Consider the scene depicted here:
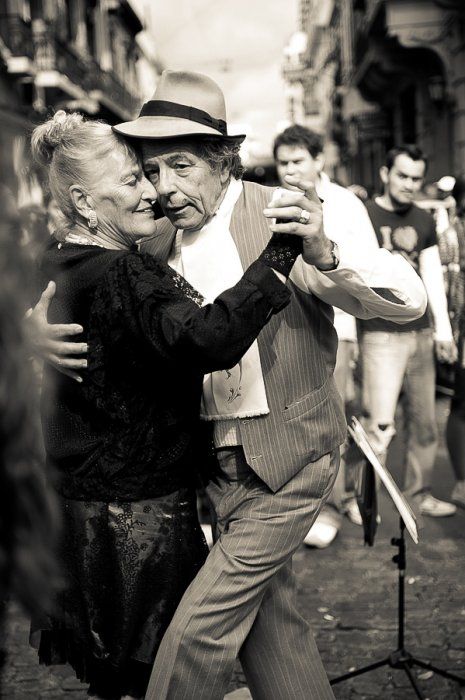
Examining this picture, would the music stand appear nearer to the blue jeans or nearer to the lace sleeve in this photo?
the lace sleeve

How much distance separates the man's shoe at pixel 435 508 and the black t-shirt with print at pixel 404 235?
1117 mm

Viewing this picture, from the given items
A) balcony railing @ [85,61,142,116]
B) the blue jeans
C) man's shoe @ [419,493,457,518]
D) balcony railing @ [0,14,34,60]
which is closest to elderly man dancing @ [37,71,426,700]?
the blue jeans

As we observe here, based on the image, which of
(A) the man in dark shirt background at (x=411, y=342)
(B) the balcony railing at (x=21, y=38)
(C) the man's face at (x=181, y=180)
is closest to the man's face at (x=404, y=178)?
(A) the man in dark shirt background at (x=411, y=342)

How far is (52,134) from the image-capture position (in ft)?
7.36

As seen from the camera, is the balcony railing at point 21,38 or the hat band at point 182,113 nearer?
the hat band at point 182,113

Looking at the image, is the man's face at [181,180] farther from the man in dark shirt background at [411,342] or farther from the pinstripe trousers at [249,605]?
the man in dark shirt background at [411,342]

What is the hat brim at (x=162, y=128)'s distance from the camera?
2.27 m

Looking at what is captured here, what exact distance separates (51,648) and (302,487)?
2.70 feet

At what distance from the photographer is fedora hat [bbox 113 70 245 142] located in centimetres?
230

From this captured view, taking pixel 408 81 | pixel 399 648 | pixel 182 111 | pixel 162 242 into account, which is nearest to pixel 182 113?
pixel 182 111

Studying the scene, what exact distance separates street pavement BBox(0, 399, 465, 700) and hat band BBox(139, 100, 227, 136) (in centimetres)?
160

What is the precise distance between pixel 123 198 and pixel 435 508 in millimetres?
3910

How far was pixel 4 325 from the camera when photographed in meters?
1.12

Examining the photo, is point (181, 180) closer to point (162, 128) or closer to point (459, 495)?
point (162, 128)
